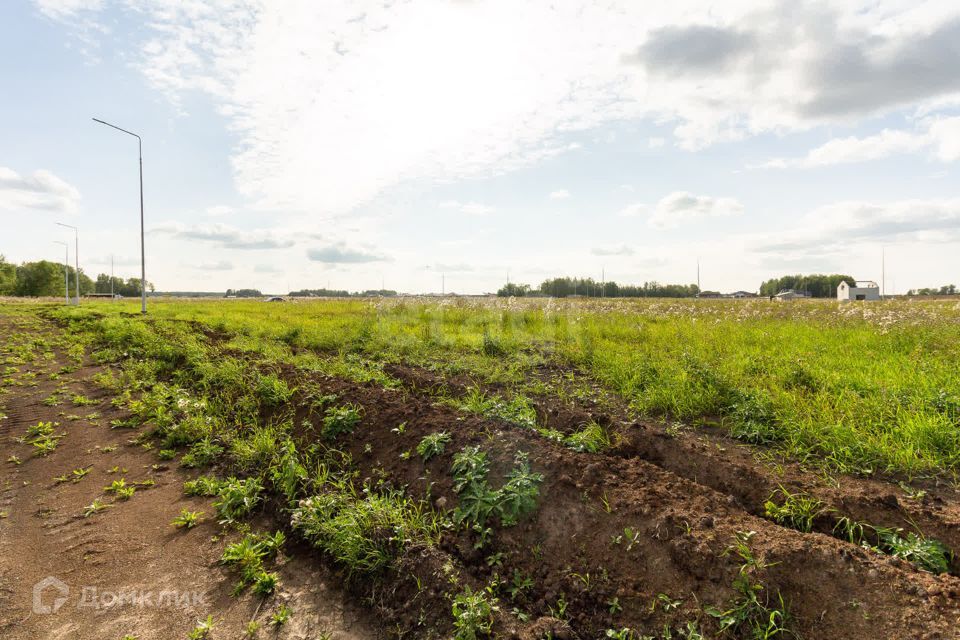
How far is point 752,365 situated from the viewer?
22.1 ft

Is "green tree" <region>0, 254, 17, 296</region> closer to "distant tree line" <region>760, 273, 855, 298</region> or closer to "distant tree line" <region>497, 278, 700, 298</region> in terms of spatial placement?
"distant tree line" <region>497, 278, 700, 298</region>

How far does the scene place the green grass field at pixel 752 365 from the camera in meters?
4.36

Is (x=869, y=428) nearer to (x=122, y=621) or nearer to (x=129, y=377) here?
(x=122, y=621)

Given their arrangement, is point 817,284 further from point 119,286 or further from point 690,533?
point 119,286

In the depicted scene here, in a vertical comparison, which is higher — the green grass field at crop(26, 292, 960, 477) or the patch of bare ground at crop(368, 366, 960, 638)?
the green grass field at crop(26, 292, 960, 477)

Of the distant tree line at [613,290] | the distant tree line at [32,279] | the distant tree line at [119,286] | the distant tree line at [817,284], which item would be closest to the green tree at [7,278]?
the distant tree line at [32,279]

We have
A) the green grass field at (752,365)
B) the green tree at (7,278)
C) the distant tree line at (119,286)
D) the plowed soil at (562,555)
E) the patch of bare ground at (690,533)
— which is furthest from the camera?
the distant tree line at (119,286)

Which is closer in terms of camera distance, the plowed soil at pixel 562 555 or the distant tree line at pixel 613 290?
the plowed soil at pixel 562 555

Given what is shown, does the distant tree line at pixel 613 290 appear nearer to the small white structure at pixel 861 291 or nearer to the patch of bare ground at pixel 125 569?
the small white structure at pixel 861 291

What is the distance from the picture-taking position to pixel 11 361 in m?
10.2

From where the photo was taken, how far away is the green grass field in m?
4.36

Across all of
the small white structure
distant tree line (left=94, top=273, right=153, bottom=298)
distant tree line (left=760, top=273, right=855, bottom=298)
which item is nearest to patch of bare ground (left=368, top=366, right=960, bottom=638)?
the small white structure

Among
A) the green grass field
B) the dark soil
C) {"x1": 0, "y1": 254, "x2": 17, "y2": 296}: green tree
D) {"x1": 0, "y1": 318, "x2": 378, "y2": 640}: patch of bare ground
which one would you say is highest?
{"x1": 0, "y1": 254, "x2": 17, "y2": 296}: green tree

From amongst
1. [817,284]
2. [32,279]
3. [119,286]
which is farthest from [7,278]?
[817,284]
